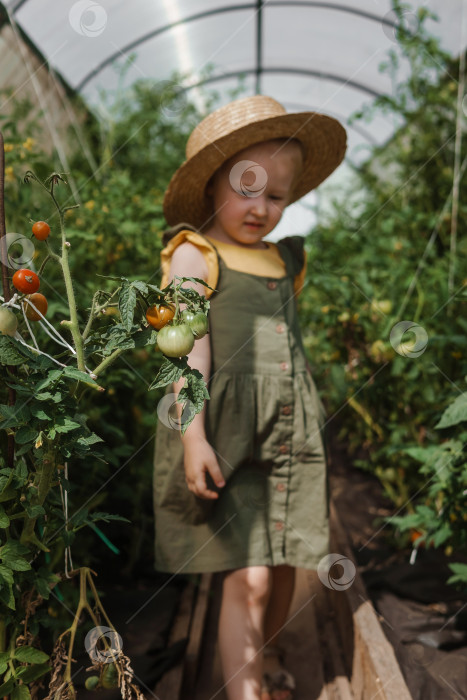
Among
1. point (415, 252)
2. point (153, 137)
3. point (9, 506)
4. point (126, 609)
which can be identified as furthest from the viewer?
point (153, 137)

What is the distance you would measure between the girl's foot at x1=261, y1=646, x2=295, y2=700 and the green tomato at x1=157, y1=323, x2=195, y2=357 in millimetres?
967

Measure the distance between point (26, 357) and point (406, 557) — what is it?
1497 millimetres

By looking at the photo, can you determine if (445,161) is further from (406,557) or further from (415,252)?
(406,557)

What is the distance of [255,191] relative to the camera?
117cm

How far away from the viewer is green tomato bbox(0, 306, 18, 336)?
0.72 meters

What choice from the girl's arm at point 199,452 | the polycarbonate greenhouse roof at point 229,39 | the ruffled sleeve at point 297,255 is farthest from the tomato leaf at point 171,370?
the polycarbonate greenhouse roof at point 229,39

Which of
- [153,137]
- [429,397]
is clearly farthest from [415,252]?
[153,137]

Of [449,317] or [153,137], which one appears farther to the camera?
[153,137]

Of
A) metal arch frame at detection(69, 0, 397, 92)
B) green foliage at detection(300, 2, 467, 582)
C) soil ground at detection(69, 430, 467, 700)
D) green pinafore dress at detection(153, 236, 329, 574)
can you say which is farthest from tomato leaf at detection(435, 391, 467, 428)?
metal arch frame at detection(69, 0, 397, 92)

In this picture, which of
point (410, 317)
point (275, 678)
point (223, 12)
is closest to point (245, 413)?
point (275, 678)

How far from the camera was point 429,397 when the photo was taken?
5.72 feet

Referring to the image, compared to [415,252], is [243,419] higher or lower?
lower

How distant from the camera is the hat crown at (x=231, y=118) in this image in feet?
3.96

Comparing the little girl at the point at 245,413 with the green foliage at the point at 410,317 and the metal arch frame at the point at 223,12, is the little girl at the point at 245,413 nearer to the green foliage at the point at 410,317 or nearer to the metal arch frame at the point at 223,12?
the green foliage at the point at 410,317
